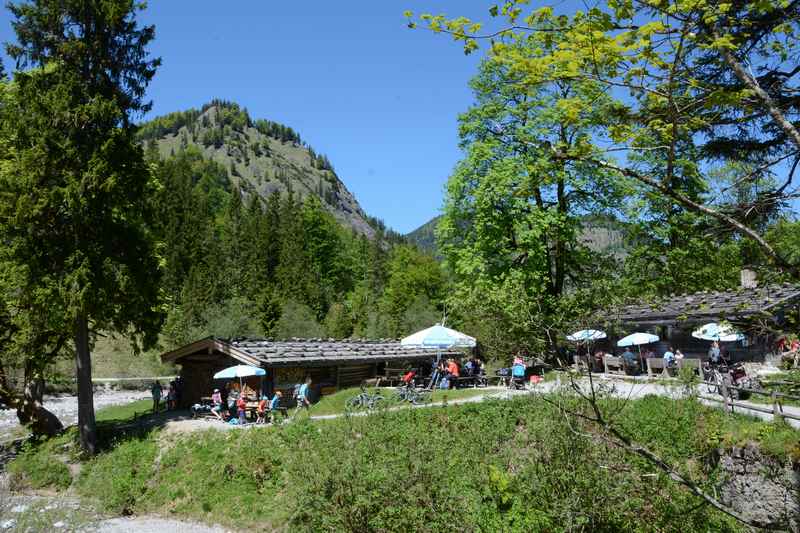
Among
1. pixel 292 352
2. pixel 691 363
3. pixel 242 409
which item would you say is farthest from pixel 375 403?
pixel 691 363

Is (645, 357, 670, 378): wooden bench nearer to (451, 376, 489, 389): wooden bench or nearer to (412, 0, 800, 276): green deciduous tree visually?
(451, 376, 489, 389): wooden bench

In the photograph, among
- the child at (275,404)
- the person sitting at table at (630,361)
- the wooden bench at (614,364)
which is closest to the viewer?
the child at (275,404)

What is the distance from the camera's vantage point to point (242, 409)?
18688 mm

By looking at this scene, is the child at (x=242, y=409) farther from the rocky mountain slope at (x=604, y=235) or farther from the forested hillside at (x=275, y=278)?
the forested hillside at (x=275, y=278)

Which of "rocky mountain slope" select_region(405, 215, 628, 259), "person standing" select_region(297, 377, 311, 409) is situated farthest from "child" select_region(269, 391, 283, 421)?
"rocky mountain slope" select_region(405, 215, 628, 259)

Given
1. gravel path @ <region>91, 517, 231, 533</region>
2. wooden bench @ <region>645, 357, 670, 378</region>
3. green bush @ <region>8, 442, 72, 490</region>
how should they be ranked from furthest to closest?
wooden bench @ <region>645, 357, 670, 378</region>
green bush @ <region>8, 442, 72, 490</region>
gravel path @ <region>91, 517, 231, 533</region>

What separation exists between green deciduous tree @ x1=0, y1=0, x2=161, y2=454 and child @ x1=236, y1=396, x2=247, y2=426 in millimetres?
4225

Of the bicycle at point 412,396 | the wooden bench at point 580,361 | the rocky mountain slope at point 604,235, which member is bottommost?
the bicycle at point 412,396

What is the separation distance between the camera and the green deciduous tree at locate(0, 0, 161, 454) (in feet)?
59.1

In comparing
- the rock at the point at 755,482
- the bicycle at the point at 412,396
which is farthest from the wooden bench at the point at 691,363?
the bicycle at the point at 412,396

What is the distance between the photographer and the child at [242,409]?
18.6m

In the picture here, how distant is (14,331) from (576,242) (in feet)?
69.0

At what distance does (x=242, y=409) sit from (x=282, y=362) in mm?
1941

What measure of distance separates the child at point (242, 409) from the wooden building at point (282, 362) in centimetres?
80
